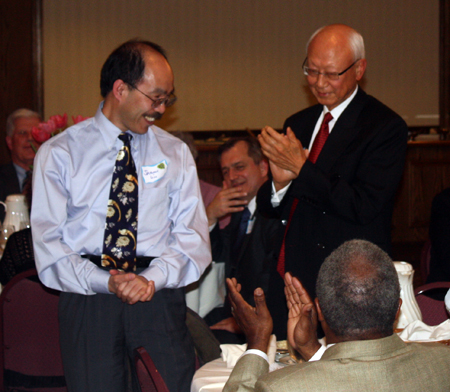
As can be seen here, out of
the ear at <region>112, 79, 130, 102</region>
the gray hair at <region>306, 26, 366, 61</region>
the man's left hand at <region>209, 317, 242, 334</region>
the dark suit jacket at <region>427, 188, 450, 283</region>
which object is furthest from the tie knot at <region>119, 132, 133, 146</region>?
the dark suit jacket at <region>427, 188, 450, 283</region>

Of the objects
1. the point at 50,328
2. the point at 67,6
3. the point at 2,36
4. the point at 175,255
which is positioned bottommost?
the point at 50,328

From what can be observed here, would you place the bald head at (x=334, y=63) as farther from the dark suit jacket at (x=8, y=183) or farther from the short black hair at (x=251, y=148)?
the dark suit jacket at (x=8, y=183)

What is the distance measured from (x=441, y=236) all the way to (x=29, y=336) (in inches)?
74.6

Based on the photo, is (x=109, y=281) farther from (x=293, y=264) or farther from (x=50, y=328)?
(x=293, y=264)

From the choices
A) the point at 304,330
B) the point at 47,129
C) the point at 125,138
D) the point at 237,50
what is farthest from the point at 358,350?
the point at 237,50

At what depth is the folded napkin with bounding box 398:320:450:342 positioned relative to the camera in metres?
1.65

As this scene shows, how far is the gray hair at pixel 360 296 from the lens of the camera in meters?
1.11

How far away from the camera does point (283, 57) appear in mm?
7207

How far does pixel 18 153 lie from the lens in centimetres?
410

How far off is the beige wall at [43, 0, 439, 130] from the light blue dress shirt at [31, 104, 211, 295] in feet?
15.9

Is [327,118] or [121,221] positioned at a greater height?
[327,118]

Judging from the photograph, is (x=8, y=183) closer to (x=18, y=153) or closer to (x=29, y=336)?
(x=18, y=153)

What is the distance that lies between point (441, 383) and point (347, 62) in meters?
1.42

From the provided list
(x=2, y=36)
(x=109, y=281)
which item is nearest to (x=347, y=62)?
(x=109, y=281)
